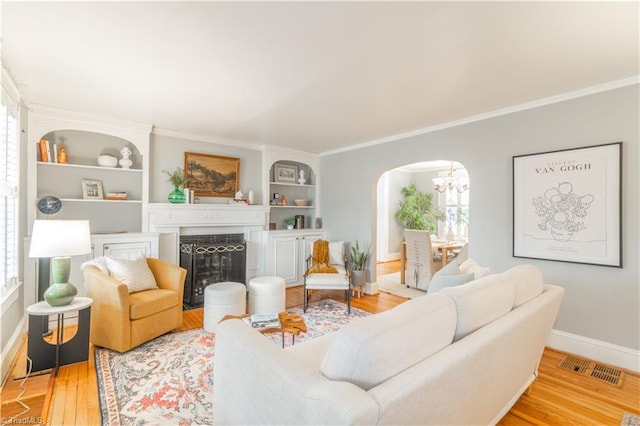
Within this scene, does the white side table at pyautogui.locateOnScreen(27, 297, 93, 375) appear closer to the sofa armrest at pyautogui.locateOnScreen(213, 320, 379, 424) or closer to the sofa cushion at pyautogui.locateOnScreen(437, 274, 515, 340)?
the sofa armrest at pyautogui.locateOnScreen(213, 320, 379, 424)

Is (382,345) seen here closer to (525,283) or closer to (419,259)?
(525,283)

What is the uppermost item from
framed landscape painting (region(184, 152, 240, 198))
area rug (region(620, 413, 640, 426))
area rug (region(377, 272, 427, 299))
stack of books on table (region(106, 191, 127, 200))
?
framed landscape painting (region(184, 152, 240, 198))

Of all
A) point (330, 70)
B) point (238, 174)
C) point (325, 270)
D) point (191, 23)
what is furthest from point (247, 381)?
point (238, 174)

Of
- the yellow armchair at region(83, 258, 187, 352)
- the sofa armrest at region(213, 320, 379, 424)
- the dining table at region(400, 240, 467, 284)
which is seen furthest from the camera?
the dining table at region(400, 240, 467, 284)

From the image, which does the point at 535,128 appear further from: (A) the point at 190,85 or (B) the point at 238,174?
(B) the point at 238,174

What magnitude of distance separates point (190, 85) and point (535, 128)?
11.2 feet

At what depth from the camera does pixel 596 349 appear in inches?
108

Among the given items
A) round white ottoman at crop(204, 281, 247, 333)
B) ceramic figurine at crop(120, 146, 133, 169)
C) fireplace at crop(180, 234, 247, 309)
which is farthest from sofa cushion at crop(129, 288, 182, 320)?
ceramic figurine at crop(120, 146, 133, 169)

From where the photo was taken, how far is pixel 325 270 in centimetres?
428

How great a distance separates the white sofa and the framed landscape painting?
11.3ft

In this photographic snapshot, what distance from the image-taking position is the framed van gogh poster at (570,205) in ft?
8.63

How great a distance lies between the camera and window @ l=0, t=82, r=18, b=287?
8.30ft

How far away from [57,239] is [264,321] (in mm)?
1755

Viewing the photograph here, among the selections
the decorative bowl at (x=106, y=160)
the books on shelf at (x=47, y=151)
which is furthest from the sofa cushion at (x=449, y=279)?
the books on shelf at (x=47, y=151)
